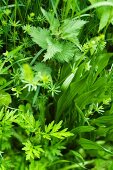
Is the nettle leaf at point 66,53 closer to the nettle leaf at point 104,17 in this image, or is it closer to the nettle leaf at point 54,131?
the nettle leaf at point 104,17

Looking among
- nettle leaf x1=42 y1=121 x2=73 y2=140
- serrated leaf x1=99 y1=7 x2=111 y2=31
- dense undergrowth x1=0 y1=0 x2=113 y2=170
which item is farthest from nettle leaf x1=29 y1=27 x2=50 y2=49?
nettle leaf x1=42 y1=121 x2=73 y2=140

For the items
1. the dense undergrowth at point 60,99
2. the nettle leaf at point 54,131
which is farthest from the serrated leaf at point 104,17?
the nettle leaf at point 54,131

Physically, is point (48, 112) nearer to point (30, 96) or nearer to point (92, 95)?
point (30, 96)

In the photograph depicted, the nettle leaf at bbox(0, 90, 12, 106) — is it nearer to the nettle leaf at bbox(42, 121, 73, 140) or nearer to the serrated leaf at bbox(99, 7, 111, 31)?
the nettle leaf at bbox(42, 121, 73, 140)

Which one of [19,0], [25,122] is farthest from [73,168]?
[19,0]

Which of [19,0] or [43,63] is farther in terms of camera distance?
[19,0]

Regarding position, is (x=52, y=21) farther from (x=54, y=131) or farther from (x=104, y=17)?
(x=54, y=131)

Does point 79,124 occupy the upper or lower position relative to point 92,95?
lower
